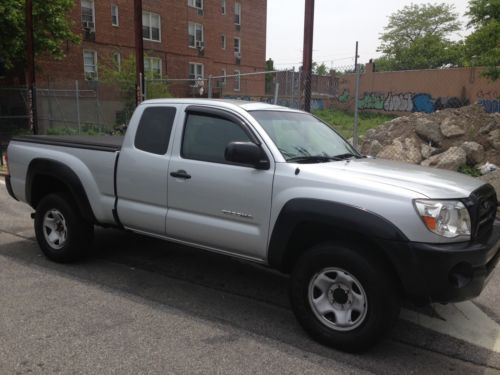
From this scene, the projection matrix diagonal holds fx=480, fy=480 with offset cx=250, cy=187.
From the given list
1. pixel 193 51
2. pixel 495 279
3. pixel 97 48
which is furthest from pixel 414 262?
pixel 193 51

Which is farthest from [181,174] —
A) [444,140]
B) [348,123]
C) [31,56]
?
[348,123]

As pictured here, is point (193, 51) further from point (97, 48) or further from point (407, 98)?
point (407, 98)

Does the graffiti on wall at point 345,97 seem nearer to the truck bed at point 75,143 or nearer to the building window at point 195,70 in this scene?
the building window at point 195,70

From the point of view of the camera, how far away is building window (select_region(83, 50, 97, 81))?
93.1 ft

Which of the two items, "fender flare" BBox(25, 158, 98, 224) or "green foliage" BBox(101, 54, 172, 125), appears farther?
"green foliage" BBox(101, 54, 172, 125)

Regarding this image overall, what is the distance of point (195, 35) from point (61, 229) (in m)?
33.1

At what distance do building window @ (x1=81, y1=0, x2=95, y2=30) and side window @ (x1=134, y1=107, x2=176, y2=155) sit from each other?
26.2 metres

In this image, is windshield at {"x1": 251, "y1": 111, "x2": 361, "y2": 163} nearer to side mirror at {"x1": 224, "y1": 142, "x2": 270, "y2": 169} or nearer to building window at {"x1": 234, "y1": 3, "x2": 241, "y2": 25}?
side mirror at {"x1": 224, "y1": 142, "x2": 270, "y2": 169}

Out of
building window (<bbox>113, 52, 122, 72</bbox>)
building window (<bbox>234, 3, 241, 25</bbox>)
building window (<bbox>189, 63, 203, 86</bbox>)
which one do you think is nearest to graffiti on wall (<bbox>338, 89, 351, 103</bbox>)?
building window (<bbox>189, 63, 203, 86</bbox>)

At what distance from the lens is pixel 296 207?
3.59 meters

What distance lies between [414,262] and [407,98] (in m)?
33.1

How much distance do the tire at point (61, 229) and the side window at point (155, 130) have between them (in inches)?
46.4

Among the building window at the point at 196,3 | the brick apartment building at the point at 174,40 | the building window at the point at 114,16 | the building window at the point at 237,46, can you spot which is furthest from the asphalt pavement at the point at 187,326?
the building window at the point at 237,46

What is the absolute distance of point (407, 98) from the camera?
3397cm
